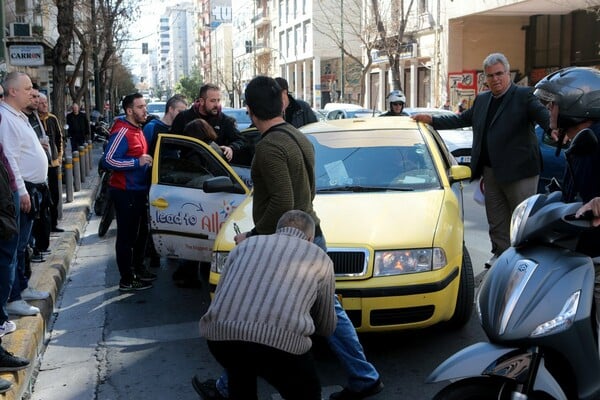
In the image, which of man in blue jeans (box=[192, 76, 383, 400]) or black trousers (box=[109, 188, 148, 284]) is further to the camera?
black trousers (box=[109, 188, 148, 284])

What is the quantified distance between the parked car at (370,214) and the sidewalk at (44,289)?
1.16 meters

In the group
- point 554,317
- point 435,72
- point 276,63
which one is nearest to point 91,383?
point 554,317

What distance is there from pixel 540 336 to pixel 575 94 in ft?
3.74

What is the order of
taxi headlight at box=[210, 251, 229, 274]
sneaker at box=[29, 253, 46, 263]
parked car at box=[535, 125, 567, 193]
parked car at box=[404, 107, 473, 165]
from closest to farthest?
taxi headlight at box=[210, 251, 229, 274]
sneaker at box=[29, 253, 46, 263]
parked car at box=[535, 125, 567, 193]
parked car at box=[404, 107, 473, 165]

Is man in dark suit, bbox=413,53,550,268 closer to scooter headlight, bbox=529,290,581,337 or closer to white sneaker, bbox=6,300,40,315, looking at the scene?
scooter headlight, bbox=529,290,581,337

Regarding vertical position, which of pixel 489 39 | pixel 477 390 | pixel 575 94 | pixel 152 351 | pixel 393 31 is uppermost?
pixel 393 31

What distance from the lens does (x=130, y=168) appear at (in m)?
6.32

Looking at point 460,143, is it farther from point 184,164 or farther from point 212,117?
point 184,164

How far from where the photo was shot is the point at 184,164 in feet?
21.2

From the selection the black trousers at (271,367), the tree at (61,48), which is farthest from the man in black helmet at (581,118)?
the tree at (61,48)

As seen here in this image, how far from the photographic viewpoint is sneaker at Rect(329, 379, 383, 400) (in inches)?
153

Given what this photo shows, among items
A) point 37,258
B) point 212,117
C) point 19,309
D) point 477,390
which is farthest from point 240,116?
point 477,390

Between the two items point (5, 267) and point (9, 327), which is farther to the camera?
point (9, 327)

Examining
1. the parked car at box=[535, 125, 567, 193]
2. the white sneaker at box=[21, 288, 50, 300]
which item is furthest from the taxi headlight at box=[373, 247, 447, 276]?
the parked car at box=[535, 125, 567, 193]
